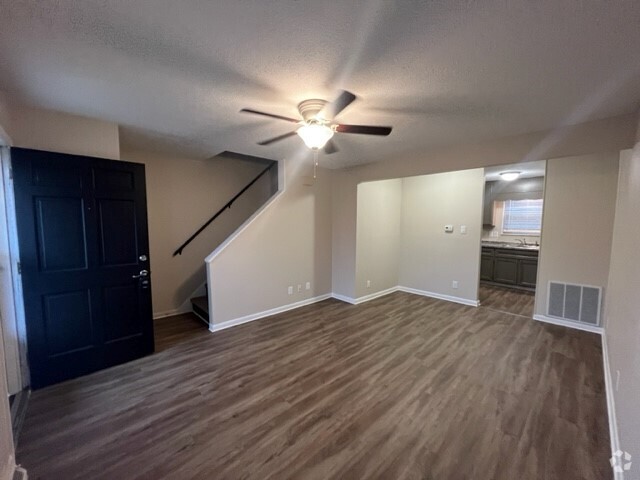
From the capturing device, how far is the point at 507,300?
4961 mm

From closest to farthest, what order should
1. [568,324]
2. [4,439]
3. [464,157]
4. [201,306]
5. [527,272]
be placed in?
[4,439], [464,157], [568,324], [201,306], [527,272]

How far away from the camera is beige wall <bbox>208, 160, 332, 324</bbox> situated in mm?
3753

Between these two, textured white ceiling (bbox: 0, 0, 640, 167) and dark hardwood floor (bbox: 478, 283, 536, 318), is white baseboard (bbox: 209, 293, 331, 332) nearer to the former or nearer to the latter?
textured white ceiling (bbox: 0, 0, 640, 167)

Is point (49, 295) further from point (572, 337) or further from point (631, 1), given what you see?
point (572, 337)

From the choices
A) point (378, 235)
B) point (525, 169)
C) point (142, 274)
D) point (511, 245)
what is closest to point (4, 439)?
point (142, 274)

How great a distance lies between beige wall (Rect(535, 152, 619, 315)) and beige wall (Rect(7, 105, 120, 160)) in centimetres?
549

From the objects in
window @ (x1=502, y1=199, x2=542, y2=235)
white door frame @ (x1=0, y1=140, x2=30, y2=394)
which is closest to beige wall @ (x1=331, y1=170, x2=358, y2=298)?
white door frame @ (x1=0, y1=140, x2=30, y2=394)

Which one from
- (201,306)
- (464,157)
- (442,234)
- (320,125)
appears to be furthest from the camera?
(442,234)

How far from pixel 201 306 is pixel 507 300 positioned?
5269 mm

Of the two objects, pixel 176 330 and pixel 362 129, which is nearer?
pixel 362 129

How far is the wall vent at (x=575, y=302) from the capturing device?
3.60 meters

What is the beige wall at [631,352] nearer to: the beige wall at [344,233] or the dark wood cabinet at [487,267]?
the beige wall at [344,233]

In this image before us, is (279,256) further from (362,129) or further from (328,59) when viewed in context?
(328,59)

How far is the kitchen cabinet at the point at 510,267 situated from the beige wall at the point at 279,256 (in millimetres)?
3707
